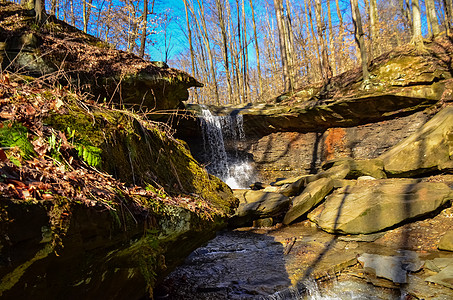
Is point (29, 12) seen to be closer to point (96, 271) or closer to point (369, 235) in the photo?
point (96, 271)

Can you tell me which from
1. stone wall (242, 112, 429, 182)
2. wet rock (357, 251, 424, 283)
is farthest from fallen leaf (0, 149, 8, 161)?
stone wall (242, 112, 429, 182)

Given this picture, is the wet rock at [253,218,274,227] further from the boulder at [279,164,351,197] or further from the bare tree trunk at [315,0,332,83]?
the bare tree trunk at [315,0,332,83]

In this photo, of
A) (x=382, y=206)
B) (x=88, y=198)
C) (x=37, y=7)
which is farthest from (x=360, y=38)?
(x=88, y=198)

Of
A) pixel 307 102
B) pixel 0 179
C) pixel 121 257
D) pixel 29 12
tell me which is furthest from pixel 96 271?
pixel 307 102

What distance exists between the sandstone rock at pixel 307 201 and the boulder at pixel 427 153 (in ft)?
7.51

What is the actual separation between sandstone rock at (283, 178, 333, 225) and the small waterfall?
21.3 feet

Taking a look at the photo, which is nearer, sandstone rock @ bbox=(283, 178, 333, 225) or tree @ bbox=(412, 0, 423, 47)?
sandstone rock @ bbox=(283, 178, 333, 225)

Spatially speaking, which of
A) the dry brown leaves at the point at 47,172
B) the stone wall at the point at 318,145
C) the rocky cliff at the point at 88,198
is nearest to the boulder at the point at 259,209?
the rocky cliff at the point at 88,198

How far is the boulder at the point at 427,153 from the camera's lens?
784cm

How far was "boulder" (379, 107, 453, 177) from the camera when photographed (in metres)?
7.84

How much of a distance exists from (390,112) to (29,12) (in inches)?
565

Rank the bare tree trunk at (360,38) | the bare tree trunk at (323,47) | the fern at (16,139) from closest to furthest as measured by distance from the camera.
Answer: the fern at (16,139), the bare tree trunk at (360,38), the bare tree trunk at (323,47)

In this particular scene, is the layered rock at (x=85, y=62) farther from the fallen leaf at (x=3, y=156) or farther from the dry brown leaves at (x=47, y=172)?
the fallen leaf at (x=3, y=156)

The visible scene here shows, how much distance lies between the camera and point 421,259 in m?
4.72
